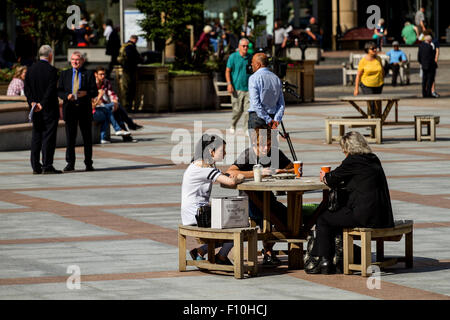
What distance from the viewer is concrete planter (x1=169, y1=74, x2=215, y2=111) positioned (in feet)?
95.2

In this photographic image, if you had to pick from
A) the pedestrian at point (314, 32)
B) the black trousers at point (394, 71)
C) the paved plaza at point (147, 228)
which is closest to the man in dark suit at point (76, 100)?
the paved plaza at point (147, 228)

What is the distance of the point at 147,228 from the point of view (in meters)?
11.8

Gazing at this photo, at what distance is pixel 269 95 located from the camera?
49.1ft

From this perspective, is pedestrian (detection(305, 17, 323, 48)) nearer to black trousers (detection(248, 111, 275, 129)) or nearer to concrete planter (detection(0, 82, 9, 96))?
concrete planter (detection(0, 82, 9, 96))

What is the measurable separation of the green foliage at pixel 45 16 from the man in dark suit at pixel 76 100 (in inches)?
641

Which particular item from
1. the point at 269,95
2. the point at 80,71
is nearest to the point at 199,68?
the point at 80,71

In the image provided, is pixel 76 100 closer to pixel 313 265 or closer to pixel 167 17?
pixel 313 265

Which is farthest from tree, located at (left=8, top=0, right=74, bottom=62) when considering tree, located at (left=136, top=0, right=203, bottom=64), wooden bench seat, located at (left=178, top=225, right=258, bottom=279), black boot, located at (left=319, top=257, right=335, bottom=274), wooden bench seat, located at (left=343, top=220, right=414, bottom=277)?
black boot, located at (left=319, top=257, right=335, bottom=274)

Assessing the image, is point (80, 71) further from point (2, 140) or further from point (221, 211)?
point (221, 211)

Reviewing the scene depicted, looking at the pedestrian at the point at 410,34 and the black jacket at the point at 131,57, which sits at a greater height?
the pedestrian at the point at 410,34

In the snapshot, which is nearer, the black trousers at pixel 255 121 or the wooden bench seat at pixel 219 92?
the black trousers at pixel 255 121

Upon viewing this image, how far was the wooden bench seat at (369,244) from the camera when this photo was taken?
9.27 meters

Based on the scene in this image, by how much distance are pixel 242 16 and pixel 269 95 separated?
17653 millimetres

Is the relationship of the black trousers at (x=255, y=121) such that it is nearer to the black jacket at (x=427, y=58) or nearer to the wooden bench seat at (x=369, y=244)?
the wooden bench seat at (x=369, y=244)
